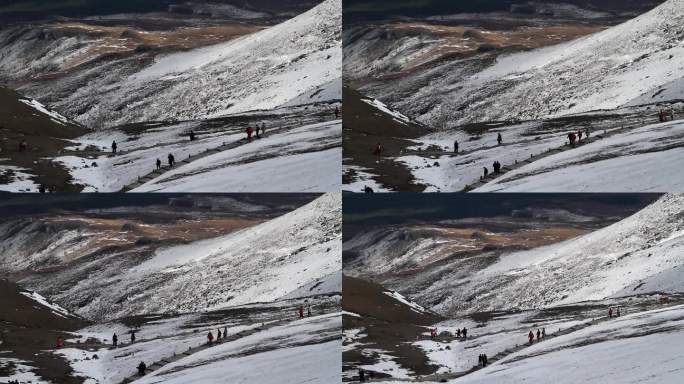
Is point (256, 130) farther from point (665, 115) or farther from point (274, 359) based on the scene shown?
point (665, 115)

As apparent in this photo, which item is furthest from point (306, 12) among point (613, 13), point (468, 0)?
point (613, 13)

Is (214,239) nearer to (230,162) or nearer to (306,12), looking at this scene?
(230,162)

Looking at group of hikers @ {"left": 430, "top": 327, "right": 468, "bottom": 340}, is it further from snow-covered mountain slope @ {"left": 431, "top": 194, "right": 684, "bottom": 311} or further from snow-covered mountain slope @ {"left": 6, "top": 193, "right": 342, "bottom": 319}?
snow-covered mountain slope @ {"left": 6, "top": 193, "right": 342, "bottom": 319}

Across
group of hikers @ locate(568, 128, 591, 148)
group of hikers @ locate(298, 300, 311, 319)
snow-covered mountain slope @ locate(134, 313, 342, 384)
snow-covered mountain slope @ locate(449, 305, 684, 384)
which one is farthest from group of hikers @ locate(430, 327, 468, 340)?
group of hikers @ locate(568, 128, 591, 148)

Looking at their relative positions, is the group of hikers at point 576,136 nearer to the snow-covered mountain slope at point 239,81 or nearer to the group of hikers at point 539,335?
the group of hikers at point 539,335

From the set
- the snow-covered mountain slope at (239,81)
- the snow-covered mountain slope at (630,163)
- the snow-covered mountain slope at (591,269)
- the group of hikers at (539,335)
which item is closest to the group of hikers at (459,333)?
the snow-covered mountain slope at (591,269)

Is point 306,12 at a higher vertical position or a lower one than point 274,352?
higher
